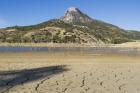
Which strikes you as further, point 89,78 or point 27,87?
point 89,78

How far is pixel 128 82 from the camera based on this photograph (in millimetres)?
14812

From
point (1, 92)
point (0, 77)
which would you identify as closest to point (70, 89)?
point (1, 92)

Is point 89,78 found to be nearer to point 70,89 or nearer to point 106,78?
point 106,78

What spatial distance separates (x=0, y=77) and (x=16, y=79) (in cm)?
104

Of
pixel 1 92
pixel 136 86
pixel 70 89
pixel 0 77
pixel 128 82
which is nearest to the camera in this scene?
pixel 1 92

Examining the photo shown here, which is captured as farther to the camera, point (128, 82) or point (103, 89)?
point (128, 82)

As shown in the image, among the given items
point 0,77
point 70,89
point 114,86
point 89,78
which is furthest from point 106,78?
point 0,77

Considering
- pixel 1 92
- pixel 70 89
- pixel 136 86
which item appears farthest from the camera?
Answer: pixel 136 86

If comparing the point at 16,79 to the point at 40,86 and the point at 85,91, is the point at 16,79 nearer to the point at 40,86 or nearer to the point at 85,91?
the point at 40,86

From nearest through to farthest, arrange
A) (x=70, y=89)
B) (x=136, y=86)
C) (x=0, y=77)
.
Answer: (x=70, y=89) < (x=136, y=86) < (x=0, y=77)

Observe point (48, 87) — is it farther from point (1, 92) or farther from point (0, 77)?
point (0, 77)

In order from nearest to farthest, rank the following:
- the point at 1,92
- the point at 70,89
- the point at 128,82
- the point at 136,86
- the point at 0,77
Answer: the point at 1,92 < the point at 70,89 < the point at 136,86 < the point at 128,82 < the point at 0,77

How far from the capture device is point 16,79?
50.2 feet

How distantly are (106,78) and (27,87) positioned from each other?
4.77m
